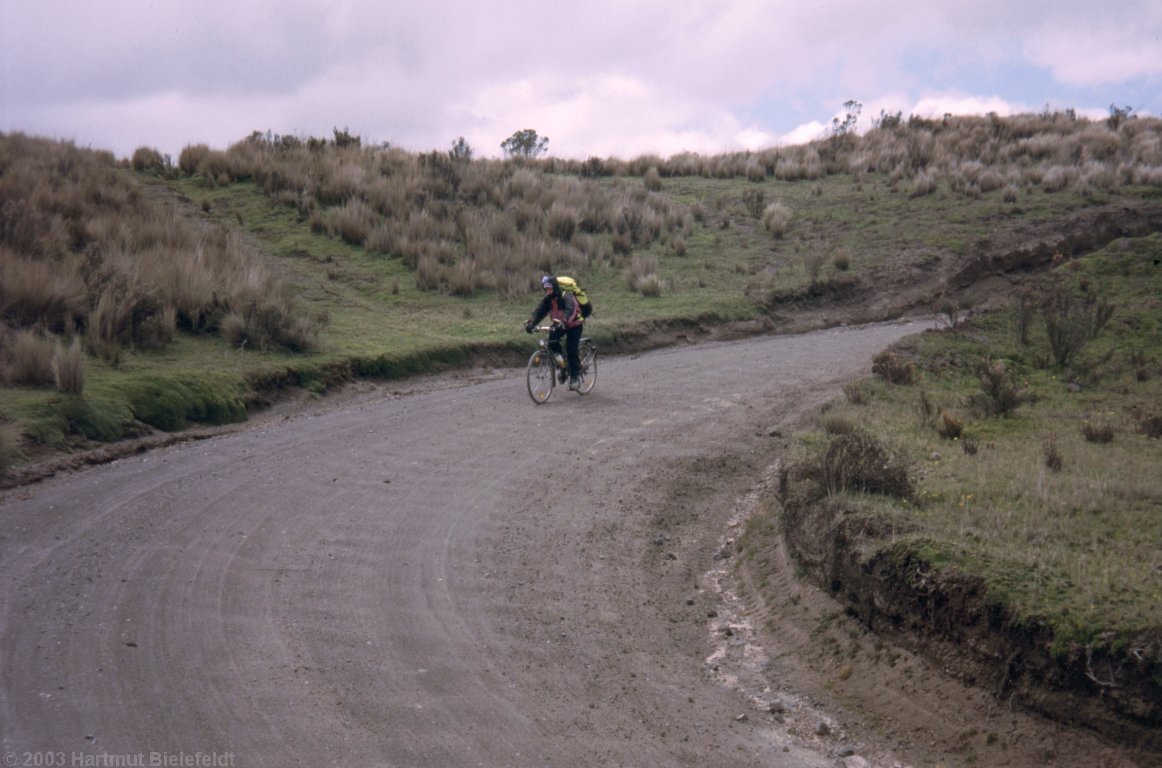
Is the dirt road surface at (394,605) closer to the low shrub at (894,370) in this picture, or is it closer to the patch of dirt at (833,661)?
the patch of dirt at (833,661)

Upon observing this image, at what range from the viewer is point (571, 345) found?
16.2m

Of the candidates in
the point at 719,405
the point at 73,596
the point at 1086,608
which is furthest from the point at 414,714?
the point at 719,405

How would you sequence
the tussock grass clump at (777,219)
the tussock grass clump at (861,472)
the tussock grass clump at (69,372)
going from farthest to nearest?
the tussock grass clump at (777,219)
the tussock grass clump at (69,372)
the tussock grass clump at (861,472)

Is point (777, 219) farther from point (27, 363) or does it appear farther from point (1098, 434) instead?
point (27, 363)

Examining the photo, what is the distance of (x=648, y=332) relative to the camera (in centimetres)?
2206

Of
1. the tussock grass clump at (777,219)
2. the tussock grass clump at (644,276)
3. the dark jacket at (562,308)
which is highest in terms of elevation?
the tussock grass clump at (777,219)

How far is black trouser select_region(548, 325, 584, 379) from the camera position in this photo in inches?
639

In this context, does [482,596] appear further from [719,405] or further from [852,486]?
[719,405]

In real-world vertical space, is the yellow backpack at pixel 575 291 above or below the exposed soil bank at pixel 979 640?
above

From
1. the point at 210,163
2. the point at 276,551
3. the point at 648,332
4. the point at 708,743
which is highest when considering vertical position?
the point at 210,163

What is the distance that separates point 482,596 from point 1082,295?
14.6m

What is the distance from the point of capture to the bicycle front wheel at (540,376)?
15.7 m

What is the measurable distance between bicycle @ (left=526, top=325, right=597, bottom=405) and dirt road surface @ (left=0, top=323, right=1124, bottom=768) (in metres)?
2.39

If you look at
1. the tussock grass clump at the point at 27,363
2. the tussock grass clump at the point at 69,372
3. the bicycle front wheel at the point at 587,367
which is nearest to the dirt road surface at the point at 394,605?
the tussock grass clump at the point at 69,372
